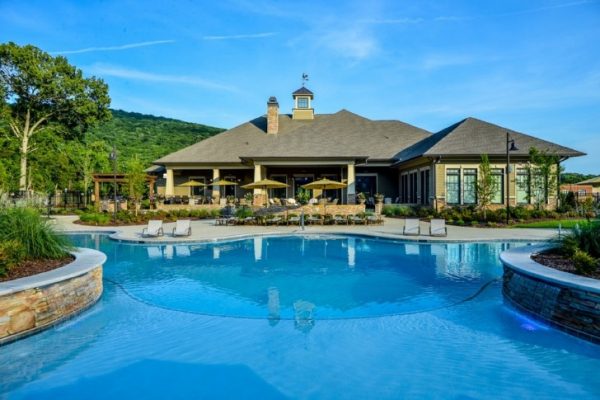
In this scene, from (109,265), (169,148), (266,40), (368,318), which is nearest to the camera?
(368,318)

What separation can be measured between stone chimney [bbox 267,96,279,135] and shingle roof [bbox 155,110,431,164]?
0.53 m

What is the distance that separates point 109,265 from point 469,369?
914 cm

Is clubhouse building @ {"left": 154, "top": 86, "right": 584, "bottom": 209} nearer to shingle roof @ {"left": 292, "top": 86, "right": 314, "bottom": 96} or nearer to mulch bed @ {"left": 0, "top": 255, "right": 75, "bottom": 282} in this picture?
shingle roof @ {"left": 292, "top": 86, "right": 314, "bottom": 96}

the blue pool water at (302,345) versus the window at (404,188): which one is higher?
the window at (404,188)

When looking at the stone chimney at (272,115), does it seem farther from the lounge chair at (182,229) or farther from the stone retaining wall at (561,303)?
the stone retaining wall at (561,303)

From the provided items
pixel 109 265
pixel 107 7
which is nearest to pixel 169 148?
pixel 107 7

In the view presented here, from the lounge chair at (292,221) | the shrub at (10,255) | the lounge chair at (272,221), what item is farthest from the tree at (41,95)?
the shrub at (10,255)

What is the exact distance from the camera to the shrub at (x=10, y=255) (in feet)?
19.6

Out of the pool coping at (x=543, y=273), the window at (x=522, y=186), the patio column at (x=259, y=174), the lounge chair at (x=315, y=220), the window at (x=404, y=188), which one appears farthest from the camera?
the window at (x=404, y=188)

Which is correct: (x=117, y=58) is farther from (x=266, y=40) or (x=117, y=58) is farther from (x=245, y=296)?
(x=245, y=296)

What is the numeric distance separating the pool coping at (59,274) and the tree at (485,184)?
17.8 meters

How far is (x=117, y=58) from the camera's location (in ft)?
95.0

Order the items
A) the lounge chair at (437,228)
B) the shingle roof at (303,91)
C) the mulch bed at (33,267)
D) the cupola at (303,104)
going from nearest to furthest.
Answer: the mulch bed at (33,267), the lounge chair at (437,228), the shingle roof at (303,91), the cupola at (303,104)

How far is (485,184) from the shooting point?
19.8 m
